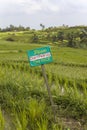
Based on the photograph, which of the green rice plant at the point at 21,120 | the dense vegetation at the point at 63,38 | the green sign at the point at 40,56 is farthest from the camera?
the dense vegetation at the point at 63,38

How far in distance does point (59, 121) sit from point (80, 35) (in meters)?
16.0

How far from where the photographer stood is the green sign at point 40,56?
14.6ft

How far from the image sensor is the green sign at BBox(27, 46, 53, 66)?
4.45m

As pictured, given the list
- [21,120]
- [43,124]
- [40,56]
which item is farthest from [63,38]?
[43,124]

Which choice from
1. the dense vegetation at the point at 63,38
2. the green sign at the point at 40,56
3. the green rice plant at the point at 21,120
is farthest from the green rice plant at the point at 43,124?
the dense vegetation at the point at 63,38

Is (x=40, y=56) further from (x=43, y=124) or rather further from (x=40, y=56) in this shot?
(x=43, y=124)

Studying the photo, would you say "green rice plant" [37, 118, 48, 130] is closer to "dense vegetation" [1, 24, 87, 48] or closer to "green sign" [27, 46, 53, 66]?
"green sign" [27, 46, 53, 66]

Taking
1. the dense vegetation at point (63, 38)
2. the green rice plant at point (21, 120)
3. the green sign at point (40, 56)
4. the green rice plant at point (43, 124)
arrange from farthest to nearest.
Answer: the dense vegetation at point (63, 38), the green sign at point (40, 56), the green rice plant at point (21, 120), the green rice plant at point (43, 124)

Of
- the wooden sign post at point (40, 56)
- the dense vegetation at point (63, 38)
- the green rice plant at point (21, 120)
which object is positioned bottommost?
the dense vegetation at point (63, 38)

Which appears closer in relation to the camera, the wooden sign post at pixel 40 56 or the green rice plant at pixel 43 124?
the green rice plant at pixel 43 124

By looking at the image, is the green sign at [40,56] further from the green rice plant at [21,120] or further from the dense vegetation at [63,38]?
the dense vegetation at [63,38]

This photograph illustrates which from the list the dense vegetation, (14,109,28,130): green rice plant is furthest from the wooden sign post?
the dense vegetation

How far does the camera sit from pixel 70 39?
19938 millimetres

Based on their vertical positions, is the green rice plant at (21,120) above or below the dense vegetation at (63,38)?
above
